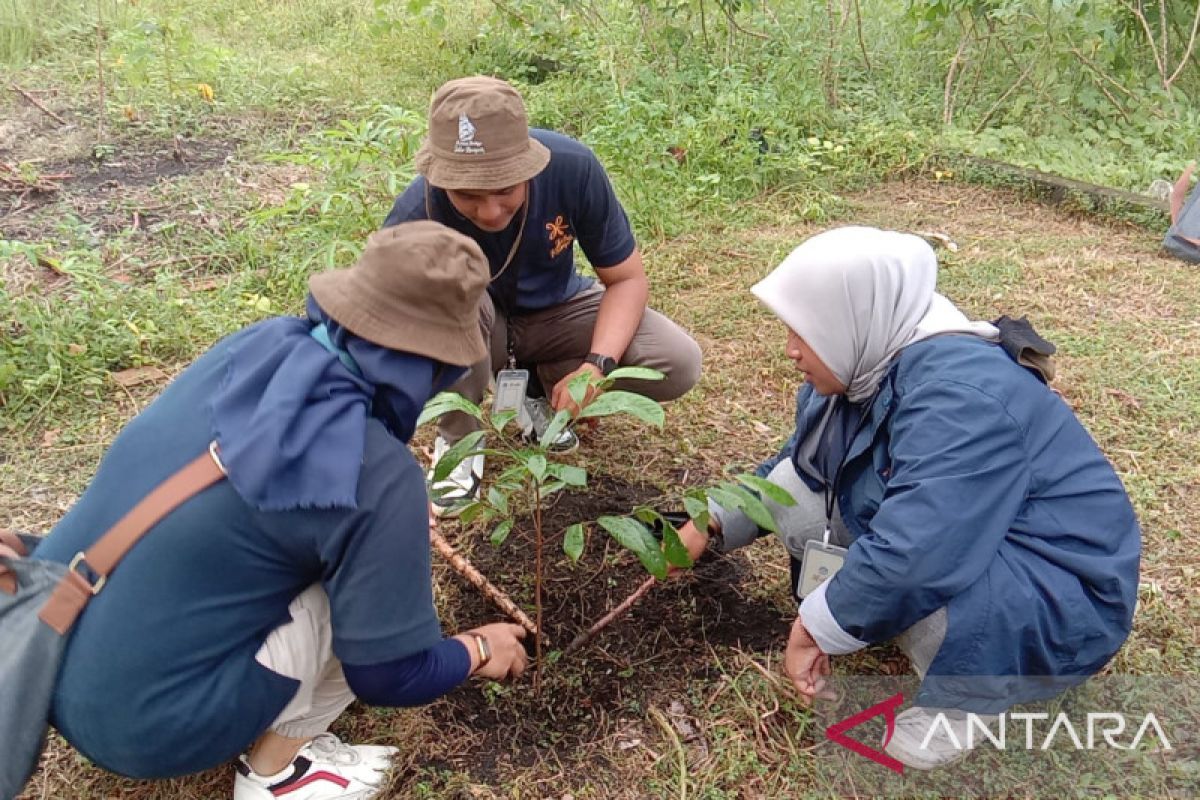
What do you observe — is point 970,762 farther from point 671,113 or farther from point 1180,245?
point 671,113

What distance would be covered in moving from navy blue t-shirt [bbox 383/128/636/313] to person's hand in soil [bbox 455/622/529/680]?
1111 mm

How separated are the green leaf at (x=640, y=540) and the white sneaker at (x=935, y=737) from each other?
0.60 metres

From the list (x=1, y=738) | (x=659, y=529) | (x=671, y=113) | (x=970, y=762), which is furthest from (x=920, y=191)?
(x=1, y=738)

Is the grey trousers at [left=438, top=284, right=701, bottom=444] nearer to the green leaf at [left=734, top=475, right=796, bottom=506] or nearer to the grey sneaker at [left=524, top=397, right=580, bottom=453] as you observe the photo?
the grey sneaker at [left=524, top=397, right=580, bottom=453]

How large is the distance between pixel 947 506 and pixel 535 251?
141cm

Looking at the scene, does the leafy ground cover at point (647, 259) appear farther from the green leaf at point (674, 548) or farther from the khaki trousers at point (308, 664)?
the green leaf at point (674, 548)

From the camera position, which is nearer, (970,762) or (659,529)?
(970,762)

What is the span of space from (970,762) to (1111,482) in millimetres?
667

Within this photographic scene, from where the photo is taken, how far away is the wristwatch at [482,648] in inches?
66.4

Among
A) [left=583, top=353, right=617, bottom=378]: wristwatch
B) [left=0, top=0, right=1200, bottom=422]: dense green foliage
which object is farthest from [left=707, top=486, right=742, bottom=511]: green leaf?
[left=0, top=0, right=1200, bottom=422]: dense green foliage

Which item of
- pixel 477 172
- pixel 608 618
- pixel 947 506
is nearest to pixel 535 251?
pixel 477 172

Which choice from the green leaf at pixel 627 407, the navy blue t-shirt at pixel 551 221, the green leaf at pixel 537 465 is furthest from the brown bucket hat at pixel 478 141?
the green leaf at pixel 537 465

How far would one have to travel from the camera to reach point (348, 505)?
1.31 m

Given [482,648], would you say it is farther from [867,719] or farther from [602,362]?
[602,362]
